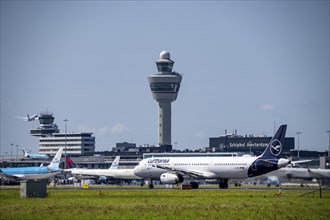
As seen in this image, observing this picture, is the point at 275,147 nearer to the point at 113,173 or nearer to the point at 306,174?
the point at 306,174

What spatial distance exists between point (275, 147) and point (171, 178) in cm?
1799

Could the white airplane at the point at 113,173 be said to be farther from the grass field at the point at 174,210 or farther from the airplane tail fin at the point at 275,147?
the grass field at the point at 174,210

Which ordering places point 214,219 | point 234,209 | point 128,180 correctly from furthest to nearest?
1. point 128,180
2. point 234,209
3. point 214,219

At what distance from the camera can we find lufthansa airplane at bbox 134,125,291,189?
409 feet

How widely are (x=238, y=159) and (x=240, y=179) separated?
330 cm

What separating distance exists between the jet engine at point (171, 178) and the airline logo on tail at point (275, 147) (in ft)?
54.2

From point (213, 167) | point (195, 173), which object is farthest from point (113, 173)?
point (213, 167)

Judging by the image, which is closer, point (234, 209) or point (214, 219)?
point (214, 219)

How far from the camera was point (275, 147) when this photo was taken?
126 metres

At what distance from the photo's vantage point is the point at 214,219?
55156 millimetres

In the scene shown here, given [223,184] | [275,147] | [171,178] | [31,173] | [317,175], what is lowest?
[223,184]

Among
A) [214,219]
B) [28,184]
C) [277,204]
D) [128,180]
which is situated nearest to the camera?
[214,219]

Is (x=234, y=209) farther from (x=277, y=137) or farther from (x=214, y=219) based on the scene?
(x=277, y=137)

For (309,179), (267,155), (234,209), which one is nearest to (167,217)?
(234,209)
